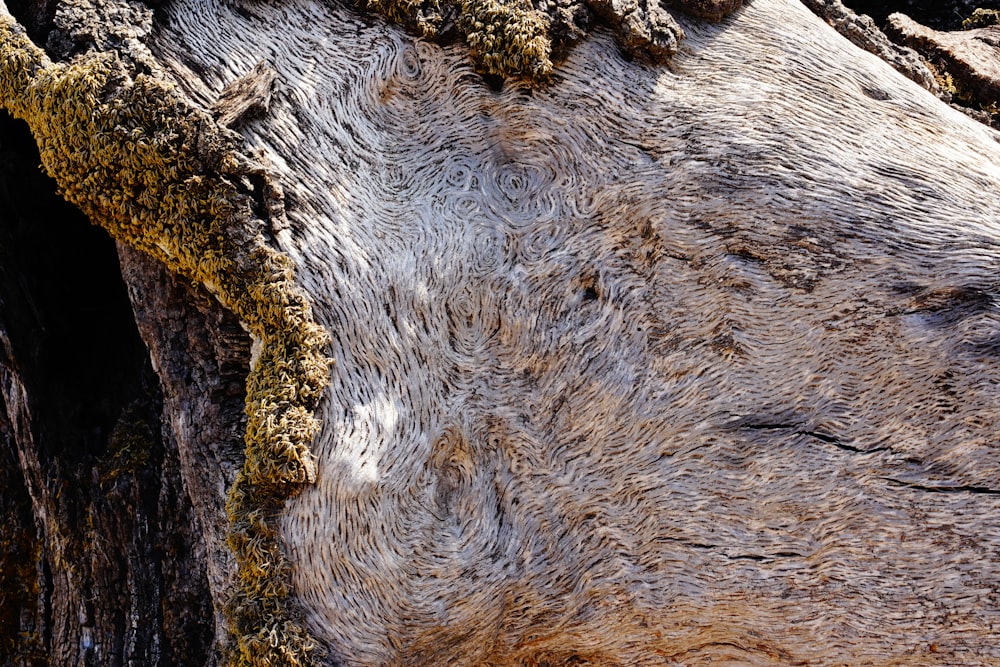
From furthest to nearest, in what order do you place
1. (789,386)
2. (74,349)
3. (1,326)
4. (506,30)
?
(74,349) → (1,326) → (506,30) → (789,386)

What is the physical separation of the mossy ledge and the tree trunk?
0.06 ft

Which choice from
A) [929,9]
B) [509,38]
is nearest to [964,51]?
[929,9]

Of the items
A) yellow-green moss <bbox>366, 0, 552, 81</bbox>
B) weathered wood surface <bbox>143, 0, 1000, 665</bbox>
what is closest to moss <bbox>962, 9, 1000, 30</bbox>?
weathered wood surface <bbox>143, 0, 1000, 665</bbox>

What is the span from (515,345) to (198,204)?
5.38 ft

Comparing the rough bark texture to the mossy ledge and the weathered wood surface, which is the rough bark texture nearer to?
the weathered wood surface

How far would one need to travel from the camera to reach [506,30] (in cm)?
419

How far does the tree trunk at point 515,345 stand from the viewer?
3.66 meters

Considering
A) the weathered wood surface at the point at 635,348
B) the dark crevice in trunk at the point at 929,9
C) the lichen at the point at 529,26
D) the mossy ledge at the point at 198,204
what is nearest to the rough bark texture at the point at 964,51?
the dark crevice in trunk at the point at 929,9

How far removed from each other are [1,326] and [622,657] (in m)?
3.64

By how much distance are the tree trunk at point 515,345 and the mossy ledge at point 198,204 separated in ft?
0.06

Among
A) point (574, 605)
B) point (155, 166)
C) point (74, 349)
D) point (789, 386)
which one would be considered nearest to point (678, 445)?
point (789, 386)

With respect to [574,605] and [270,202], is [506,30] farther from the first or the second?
[574,605]

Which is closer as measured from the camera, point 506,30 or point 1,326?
point 506,30

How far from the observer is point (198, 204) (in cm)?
394
